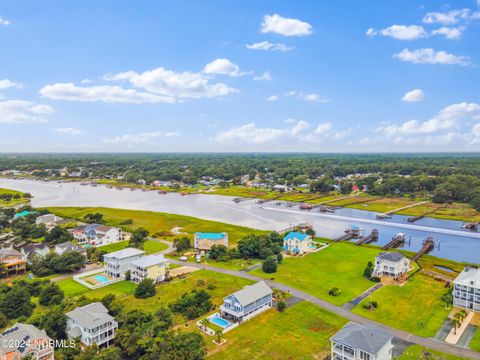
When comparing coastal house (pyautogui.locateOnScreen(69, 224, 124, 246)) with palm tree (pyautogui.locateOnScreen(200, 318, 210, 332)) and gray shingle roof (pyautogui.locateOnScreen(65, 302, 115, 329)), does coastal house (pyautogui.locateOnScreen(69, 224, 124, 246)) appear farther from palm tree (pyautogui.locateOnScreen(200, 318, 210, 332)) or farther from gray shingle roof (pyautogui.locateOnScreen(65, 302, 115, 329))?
palm tree (pyautogui.locateOnScreen(200, 318, 210, 332))

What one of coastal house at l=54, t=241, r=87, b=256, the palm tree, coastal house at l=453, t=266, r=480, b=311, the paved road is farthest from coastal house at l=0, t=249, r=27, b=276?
coastal house at l=453, t=266, r=480, b=311

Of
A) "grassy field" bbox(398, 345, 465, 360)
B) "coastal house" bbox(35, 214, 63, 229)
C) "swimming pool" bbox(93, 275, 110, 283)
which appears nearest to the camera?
"grassy field" bbox(398, 345, 465, 360)

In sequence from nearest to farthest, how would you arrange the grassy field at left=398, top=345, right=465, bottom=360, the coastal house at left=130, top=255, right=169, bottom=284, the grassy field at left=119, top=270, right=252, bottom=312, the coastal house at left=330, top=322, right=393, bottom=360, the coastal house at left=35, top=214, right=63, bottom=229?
the coastal house at left=330, top=322, right=393, bottom=360 < the grassy field at left=398, top=345, right=465, bottom=360 < the grassy field at left=119, top=270, right=252, bottom=312 < the coastal house at left=130, top=255, right=169, bottom=284 < the coastal house at left=35, top=214, right=63, bottom=229

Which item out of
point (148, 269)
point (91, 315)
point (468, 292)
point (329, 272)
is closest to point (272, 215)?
point (329, 272)

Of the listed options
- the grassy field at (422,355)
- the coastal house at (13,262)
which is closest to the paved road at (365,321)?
the grassy field at (422,355)

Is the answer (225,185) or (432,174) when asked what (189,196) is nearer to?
(225,185)

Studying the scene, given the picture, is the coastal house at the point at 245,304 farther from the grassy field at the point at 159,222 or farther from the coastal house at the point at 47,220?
the coastal house at the point at 47,220

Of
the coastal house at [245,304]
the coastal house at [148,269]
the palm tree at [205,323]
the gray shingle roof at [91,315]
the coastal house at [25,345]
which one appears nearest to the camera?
the coastal house at [25,345]
